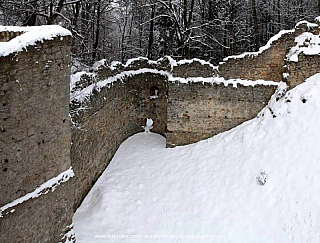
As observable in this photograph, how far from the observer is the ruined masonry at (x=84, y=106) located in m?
5.60

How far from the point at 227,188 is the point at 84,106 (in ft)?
14.9

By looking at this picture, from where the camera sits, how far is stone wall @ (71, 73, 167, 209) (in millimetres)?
9781

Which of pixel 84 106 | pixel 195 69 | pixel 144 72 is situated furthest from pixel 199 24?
pixel 84 106

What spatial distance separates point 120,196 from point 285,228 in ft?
14.6

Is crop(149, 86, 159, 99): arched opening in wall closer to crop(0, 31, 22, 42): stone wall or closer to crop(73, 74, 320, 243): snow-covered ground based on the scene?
crop(73, 74, 320, 243): snow-covered ground

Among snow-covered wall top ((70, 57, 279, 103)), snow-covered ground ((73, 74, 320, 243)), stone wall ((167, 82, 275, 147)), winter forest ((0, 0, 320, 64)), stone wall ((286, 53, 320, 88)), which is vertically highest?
winter forest ((0, 0, 320, 64))

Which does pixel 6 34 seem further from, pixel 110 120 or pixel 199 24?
pixel 199 24

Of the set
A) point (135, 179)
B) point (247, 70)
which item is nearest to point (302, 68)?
point (247, 70)

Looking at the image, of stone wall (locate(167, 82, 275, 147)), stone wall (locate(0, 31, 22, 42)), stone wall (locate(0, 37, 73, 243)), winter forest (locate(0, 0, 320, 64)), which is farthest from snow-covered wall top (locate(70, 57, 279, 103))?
stone wall (locate(0, 31, 22, 42))

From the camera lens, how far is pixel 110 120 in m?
12.3

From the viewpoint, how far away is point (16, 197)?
5.73 meters

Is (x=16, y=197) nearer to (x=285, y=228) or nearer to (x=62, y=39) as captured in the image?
(x=62, y=39)

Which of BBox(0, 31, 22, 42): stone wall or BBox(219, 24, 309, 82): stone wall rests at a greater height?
BBox(0, 31, 22, 42): stone wall

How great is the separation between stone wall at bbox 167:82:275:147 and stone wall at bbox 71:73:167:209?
159 centimetres
